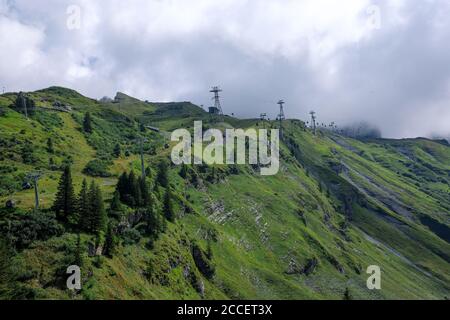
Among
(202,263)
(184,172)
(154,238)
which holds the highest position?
(184,172)

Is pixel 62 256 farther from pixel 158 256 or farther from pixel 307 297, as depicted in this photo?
pixel 307 297

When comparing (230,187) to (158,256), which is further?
(230,187)

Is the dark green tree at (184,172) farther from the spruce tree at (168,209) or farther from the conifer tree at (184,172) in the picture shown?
the spruce tree at (168,209)

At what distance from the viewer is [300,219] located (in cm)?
19088

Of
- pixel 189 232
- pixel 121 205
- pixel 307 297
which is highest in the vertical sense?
pixel 121 205

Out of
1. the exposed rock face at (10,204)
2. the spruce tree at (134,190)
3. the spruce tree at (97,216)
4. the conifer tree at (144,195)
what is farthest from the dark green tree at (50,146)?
the spruce tree at (97,216)

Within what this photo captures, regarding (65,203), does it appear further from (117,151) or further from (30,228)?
(117,151)

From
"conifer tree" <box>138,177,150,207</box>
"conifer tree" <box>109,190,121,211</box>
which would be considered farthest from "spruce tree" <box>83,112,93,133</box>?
"conifer tree" <box>109,190,121,211</box>

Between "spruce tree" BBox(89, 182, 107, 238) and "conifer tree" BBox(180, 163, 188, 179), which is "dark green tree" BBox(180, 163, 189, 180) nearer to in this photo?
"conifer tree" BBox(180, 163, 188, 179)

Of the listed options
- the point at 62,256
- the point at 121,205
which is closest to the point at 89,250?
A: the point at 62,256

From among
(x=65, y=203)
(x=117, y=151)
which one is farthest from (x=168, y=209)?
(x=117, y=151)
